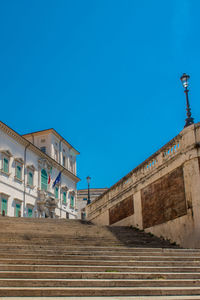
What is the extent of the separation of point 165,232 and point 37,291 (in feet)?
30.9

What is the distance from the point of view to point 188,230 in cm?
1288

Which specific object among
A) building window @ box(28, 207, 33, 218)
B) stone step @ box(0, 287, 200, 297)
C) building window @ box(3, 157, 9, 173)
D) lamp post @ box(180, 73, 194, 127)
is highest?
building window @ box(3, 157, 9, 173)

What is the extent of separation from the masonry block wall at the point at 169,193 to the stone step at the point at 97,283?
5.61 meters

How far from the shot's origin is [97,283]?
6777mm

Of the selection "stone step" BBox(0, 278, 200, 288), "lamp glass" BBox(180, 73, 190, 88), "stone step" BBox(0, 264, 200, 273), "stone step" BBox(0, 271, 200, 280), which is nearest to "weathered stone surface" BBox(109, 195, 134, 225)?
"lamp glass" BBox(180, 73, 190, 88)

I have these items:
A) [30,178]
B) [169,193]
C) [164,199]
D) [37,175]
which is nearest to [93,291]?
[169,193]

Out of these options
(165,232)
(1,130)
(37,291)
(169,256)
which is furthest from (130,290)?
(1,130)

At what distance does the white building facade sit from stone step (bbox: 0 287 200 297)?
24.0 meters

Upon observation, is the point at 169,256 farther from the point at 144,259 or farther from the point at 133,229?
the point at 133,229

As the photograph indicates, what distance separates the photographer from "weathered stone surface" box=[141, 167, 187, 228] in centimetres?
1382

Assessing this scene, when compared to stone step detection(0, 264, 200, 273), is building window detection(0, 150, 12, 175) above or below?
above

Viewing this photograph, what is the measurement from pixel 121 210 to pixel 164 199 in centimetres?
599

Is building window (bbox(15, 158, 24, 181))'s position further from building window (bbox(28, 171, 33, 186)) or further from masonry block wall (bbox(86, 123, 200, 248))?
masonry block wall (bbox(86, 123, 200, 248))

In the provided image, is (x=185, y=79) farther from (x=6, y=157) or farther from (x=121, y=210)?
(x=6, y=157)
